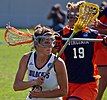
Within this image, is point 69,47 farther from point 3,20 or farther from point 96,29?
point 3,20

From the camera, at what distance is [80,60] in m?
7.27

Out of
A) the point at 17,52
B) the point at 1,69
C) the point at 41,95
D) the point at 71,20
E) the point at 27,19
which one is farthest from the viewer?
the point at 27,19

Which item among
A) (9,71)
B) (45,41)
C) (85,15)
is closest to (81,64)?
(85,15)

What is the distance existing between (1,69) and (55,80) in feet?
29.6

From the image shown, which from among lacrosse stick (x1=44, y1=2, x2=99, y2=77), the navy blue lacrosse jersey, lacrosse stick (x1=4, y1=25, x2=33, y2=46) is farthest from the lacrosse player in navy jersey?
lacrosse stick (x1=44, y1=2, x2=99, y2=77)

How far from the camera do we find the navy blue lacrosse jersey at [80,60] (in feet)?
23.8

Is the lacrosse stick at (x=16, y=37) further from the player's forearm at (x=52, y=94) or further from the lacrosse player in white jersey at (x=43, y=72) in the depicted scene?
the player's forearm at (x=52, y=94)

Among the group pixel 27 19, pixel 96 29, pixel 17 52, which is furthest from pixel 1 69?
pixel 27 19

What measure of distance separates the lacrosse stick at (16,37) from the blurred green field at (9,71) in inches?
16.8

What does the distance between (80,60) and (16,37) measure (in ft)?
2.76

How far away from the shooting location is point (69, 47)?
24.0 feet

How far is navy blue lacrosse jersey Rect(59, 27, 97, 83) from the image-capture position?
7254 millimetres

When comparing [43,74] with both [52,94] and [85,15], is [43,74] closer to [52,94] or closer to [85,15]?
[52,94]

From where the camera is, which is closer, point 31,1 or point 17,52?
point 17,52
